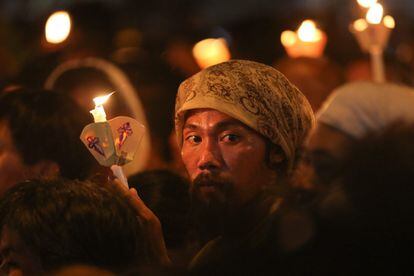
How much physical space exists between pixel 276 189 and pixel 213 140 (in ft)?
3.51

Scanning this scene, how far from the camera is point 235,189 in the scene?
3.24 metres

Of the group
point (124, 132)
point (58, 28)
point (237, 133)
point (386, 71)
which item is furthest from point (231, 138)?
point (58, 28)

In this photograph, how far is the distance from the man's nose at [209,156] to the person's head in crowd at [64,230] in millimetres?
419

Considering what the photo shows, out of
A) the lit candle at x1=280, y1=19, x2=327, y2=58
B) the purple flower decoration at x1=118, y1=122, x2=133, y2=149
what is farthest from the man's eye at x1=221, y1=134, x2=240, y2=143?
the lit candle at x1=280, y1=19, x2=327, y2=58

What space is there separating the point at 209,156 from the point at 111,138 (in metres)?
0.38

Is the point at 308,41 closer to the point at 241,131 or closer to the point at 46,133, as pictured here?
the point at 46,133

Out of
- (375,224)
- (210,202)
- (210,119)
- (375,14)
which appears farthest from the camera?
(375,14)

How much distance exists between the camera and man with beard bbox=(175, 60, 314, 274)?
3.21 metres

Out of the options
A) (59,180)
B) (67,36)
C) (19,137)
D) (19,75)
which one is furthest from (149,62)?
(59,180)

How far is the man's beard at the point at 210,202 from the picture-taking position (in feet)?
9.96

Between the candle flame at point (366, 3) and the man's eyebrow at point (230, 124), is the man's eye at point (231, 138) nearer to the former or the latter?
the man's eyebrow at point (230, 124)

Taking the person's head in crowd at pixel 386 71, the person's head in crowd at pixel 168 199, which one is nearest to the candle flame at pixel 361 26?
the person's head in crowd at pixel 386 71

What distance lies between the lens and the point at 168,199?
12.9 feet

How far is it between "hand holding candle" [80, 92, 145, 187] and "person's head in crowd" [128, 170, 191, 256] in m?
0.56
